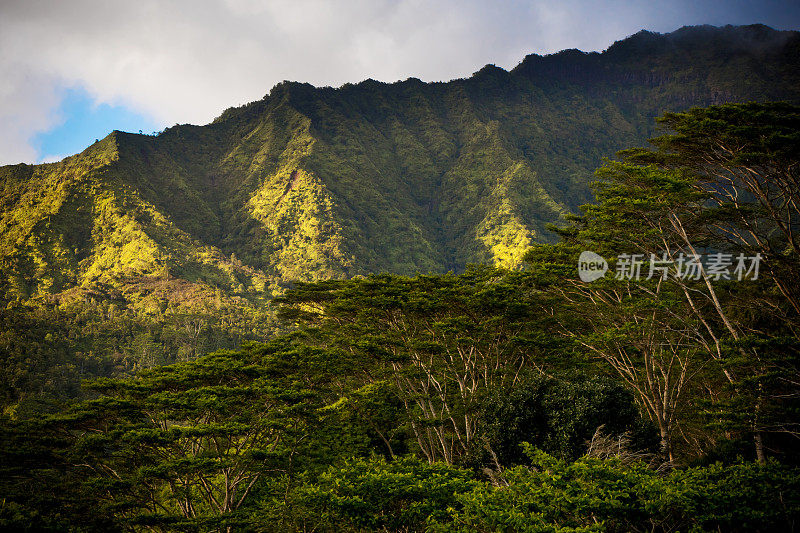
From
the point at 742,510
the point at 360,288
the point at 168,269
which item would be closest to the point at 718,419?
the point at 742,510

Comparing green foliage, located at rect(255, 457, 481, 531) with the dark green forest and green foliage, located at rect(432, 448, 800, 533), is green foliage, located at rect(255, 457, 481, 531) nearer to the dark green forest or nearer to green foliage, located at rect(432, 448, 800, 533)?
the dark green forest

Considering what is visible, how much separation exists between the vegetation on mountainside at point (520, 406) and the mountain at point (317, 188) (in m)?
45.3

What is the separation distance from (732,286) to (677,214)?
379 cm

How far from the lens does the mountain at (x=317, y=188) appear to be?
8244cm

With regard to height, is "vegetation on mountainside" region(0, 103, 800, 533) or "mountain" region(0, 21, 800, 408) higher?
"mountain" region(0, 21, 800, 408)

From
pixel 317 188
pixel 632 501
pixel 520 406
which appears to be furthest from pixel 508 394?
pixel 317 188

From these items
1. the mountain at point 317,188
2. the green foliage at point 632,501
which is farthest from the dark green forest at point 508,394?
the mountain at point 317,188

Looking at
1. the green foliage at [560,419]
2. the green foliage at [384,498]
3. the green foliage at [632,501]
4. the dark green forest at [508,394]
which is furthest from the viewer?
the green foliage at [560,419]

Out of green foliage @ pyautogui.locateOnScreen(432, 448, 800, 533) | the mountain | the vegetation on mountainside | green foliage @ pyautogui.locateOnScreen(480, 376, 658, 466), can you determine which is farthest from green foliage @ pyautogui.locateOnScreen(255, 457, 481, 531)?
the mountain

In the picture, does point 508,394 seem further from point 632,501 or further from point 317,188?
point 317,188

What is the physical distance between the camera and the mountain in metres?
82.4

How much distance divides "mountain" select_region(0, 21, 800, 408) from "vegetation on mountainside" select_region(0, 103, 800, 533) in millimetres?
45261

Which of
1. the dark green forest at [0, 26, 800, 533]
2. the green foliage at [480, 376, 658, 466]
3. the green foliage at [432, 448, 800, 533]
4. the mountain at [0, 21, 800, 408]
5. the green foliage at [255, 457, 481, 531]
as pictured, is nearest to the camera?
the green foliage at [432, 448, 800, 533]

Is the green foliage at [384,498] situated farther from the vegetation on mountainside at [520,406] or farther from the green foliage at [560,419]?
the green foliage at [560,419]
